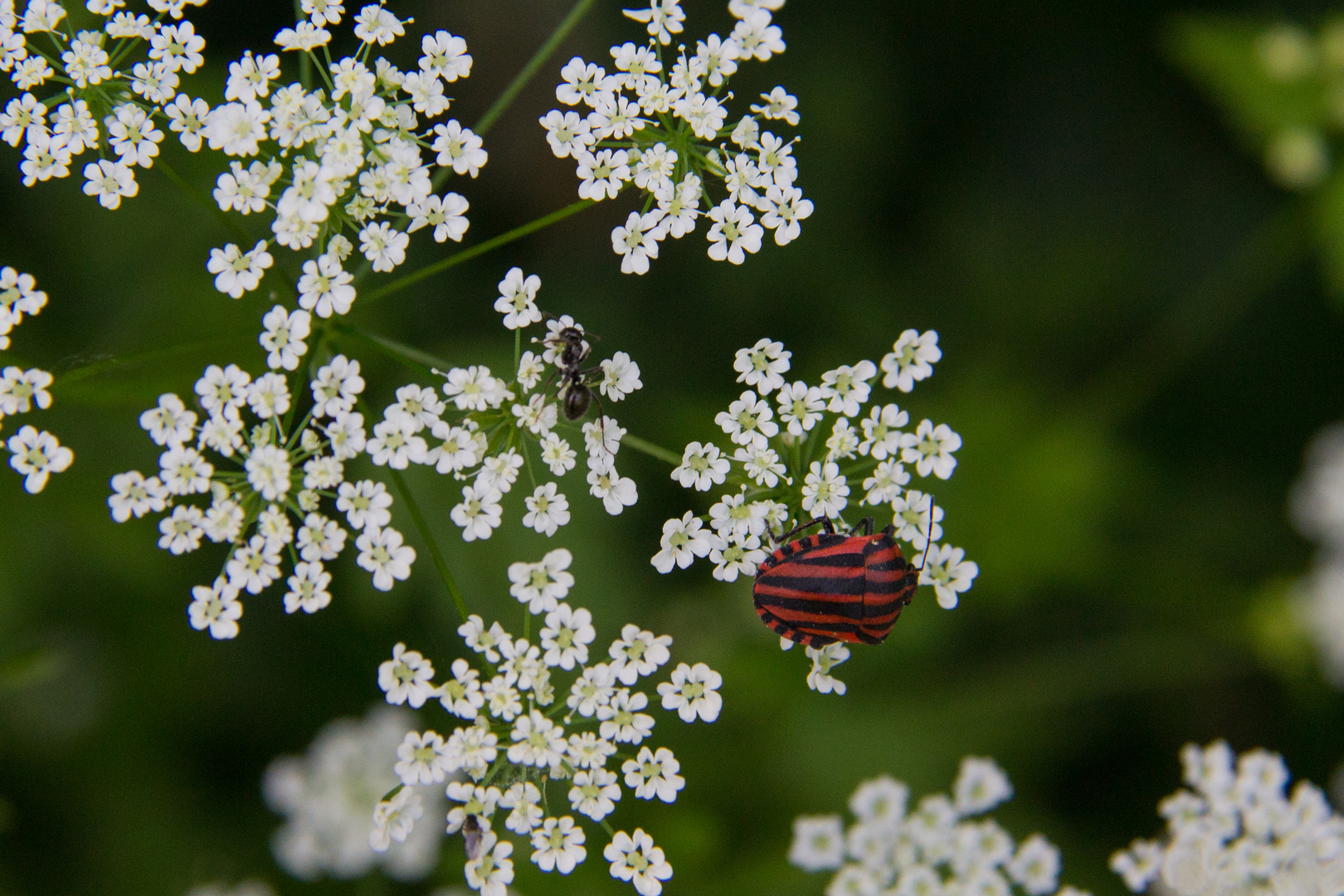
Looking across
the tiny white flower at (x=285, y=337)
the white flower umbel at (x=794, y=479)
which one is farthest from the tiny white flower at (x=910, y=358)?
the tiny white flower at (x=285, y=337)

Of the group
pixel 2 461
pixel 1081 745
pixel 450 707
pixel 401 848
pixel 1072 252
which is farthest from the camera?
pixel 1072 252

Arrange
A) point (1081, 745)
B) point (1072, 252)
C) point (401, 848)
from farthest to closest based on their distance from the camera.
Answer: point (1072, 252) < point (1081, 745) < point (401, 848)

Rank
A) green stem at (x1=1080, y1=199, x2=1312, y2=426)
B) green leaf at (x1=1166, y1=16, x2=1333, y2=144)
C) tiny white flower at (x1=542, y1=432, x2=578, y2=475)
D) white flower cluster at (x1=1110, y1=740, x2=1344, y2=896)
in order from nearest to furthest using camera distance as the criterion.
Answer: tiny white flower at (x1=542, y1=432, x2=578, y2=475) → white flower cluster at (x1=1110, y1=740, x2=1344, y2=896) → green leaf at (x1=1166, y1=16, x2=1333, y2=144) → green stem at (x1=1080, y1=199, x2=1312, y2=426)

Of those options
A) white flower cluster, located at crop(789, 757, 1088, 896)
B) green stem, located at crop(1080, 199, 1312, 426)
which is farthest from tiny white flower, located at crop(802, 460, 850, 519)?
green stem, located at crop(1080, 199, 1312, 426)

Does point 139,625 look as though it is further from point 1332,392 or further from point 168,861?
point 1332,392

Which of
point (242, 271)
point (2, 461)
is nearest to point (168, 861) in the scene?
point (2, 461)

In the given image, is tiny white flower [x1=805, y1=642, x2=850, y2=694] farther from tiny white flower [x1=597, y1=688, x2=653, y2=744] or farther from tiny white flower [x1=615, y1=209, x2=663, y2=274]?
tiny white flower [x1=615, y1=209, x2=663, y2=274]

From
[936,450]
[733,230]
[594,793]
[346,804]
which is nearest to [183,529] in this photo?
[594,793]
